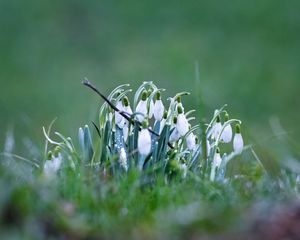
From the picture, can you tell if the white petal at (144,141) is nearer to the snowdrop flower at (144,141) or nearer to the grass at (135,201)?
the snowdrop flower at (144,141)

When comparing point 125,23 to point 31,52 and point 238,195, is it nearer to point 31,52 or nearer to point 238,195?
point 31,52

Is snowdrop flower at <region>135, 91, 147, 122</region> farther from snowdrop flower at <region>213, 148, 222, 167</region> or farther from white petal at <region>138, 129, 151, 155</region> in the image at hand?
snowdrop flower at <region>213, 148, 222, 167</region>

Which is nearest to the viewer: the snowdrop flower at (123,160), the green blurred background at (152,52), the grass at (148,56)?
the snowdrop flower at (123,160)

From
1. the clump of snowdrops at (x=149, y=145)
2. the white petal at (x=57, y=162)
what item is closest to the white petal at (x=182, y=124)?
the clump of snowdrops at (x=149, y=145)

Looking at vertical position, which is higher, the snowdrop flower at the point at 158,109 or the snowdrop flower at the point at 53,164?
the snowdrop flower at the point at 158,109

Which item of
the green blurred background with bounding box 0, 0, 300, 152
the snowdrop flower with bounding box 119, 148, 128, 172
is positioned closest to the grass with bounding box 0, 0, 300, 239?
the green blurred background with bounding box 0, 0, 300, 152

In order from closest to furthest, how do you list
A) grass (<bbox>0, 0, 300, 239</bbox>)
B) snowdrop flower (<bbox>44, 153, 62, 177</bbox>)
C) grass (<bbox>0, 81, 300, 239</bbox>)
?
grass (<bbox>0, 81, 300, 239</bbox>) < snowdrop flower (<bbox>44, 153, 62, 177</bbox>) < grass (<bbox>0, 0, 300, 239</bbox>)

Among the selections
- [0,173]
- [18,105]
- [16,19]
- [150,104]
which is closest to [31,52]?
[16,19]

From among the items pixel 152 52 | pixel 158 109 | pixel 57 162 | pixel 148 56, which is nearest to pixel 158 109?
pixel 158 109
